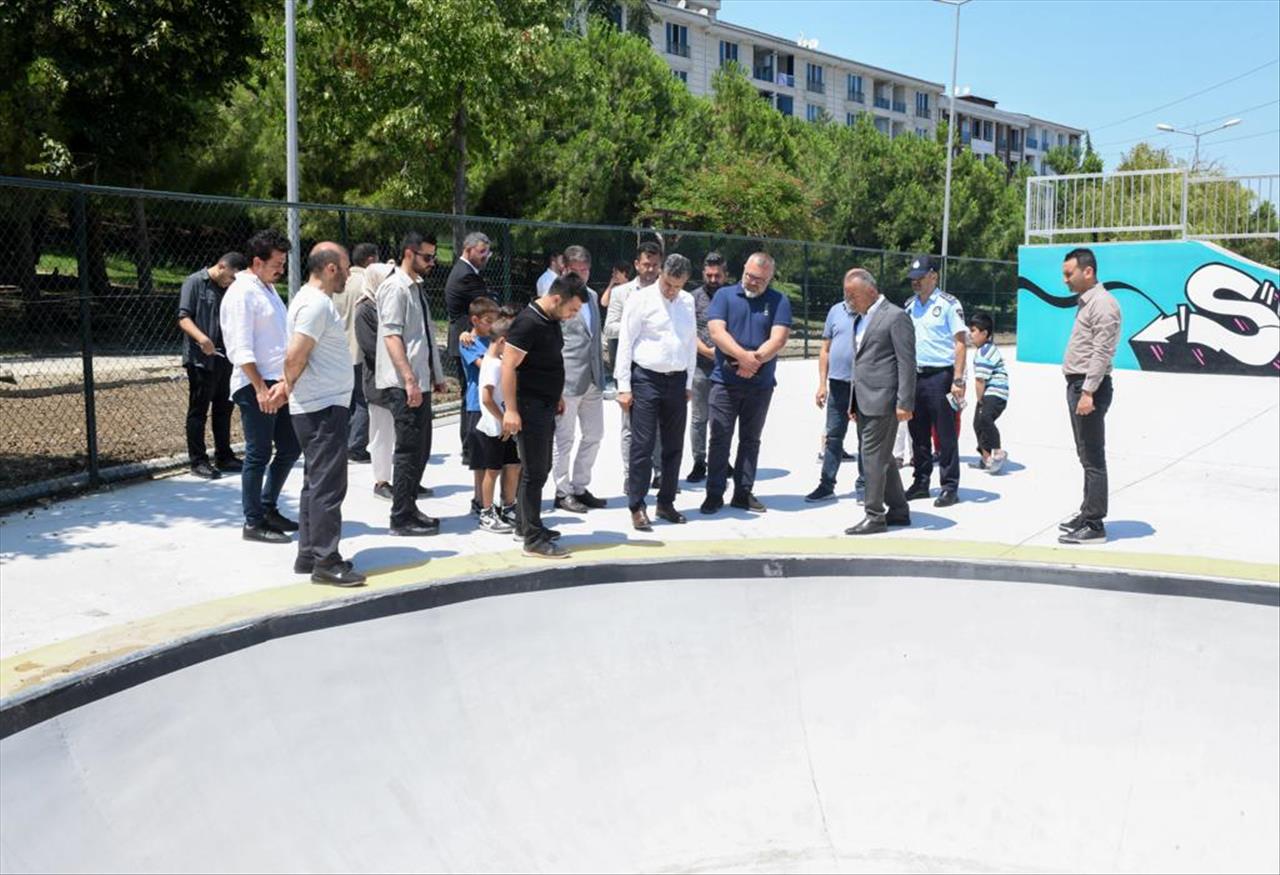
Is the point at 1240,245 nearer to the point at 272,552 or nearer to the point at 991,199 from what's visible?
the point at 991,199

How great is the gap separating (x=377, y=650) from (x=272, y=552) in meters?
1.70

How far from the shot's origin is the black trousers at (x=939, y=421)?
823 cm

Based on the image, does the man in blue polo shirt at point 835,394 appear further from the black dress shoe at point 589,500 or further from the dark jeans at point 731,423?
the black dress shoe at point 589,500

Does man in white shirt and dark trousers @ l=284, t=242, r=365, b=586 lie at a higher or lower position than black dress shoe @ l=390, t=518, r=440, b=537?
higher

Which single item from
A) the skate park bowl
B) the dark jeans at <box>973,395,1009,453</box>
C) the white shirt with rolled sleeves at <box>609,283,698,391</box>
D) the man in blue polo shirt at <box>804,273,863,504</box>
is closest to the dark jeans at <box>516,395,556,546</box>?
the skate park bowl

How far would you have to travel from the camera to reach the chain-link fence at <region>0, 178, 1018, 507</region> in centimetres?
865

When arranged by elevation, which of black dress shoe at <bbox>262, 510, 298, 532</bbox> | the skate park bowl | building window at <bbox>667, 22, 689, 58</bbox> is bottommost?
the skate park bowl

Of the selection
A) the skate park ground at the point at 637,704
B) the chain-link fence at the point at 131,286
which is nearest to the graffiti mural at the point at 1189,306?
the chain-link fence at the point at 131,286

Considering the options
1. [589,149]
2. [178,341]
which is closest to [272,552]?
[178,341]

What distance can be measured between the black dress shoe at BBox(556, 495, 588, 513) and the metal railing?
14888 mm

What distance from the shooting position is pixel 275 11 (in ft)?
63.9

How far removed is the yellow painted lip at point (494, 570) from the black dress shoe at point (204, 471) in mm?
2945

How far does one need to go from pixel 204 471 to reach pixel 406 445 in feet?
8.22

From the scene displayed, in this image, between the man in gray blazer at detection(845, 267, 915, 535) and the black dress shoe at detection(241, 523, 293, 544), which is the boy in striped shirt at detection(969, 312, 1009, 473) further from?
the black dress shoe at detection(241, 523, 293, 544)
